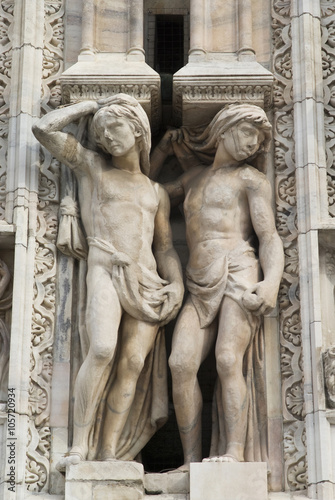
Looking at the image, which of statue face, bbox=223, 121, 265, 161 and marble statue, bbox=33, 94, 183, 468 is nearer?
marble statue, bbox=33, 94, 183, 468

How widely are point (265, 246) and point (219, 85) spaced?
1.52 meters

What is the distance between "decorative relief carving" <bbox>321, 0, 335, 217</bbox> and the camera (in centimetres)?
1240

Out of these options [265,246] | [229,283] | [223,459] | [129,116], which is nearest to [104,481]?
[223,459]

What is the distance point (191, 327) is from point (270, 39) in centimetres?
291

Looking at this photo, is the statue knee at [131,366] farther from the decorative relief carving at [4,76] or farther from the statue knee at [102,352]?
the decorative relief carving at [4,76]

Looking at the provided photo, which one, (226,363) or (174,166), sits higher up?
(174,166)

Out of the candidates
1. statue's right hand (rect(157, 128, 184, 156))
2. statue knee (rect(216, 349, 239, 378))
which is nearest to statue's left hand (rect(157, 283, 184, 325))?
statue knee (rect(216, 349, 239, 378))

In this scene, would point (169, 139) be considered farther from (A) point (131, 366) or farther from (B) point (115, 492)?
(B) point (115, 492)

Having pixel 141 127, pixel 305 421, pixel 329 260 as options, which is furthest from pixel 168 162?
pixel 305 421

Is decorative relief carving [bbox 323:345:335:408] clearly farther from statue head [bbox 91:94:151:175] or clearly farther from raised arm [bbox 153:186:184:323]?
statue head [bbox 91:94:151:175]

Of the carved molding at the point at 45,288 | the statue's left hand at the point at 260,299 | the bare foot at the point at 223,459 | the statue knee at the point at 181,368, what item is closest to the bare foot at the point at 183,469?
the bare foot at the point at 223,459

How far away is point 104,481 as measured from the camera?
11172 mm

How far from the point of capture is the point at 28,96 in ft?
41.2

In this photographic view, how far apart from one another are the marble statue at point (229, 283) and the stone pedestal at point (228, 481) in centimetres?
16
